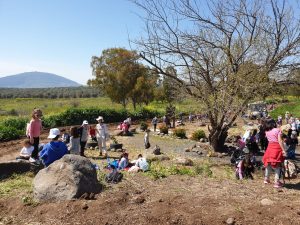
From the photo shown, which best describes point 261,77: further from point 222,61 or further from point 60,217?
point 60,217

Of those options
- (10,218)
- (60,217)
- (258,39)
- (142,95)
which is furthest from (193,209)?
(142,95)

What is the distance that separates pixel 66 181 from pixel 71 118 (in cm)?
2340

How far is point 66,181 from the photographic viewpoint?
8.21 metres

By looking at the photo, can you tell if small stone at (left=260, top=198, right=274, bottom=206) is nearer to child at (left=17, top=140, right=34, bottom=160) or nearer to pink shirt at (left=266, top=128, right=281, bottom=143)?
pink shirt at (left=266, top=128, right=281, bottom=143)

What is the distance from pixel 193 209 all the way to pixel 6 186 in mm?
4828

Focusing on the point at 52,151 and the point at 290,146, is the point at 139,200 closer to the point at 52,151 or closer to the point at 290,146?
the point at 52,151

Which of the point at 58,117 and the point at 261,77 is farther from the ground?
the point at 261,77

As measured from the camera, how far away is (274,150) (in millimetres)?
9055

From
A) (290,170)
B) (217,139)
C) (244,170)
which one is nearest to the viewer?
(244,170)

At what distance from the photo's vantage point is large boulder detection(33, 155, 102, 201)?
8086 mm

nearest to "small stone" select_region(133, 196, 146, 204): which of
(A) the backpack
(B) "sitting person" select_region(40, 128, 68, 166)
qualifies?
(B) "sitting person" select_region(40, 128, 68, 166)

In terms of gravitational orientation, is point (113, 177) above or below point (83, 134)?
below

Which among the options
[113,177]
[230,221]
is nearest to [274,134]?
[230,221]

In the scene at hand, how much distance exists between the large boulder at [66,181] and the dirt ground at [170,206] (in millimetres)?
241
